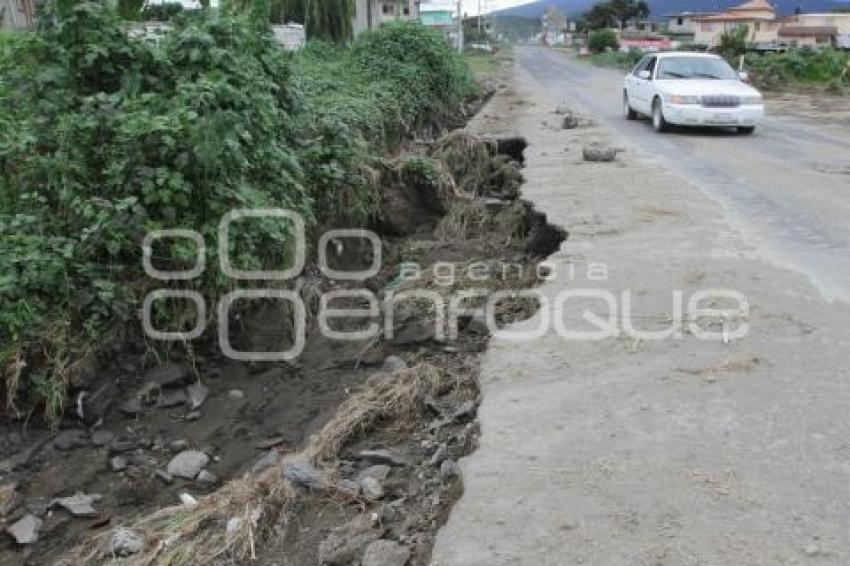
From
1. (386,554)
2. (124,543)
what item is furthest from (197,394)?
(386,554)

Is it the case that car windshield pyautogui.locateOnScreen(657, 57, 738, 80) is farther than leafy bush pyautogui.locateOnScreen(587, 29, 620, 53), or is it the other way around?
leafy bush pyautogui.locateOnScreen(587, 29, 620, 53)

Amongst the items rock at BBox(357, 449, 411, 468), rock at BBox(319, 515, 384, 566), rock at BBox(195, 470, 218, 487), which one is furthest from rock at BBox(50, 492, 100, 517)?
rock at BBox(319, 515, 384, 566)

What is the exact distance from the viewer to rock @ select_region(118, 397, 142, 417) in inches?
213

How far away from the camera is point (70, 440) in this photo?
16.8 feet

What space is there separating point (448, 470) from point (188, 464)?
6.60ft

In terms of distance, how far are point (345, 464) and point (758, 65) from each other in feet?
117

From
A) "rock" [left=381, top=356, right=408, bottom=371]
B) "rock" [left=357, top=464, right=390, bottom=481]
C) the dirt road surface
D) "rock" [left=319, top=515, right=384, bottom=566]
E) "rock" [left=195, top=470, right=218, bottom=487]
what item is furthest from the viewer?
"rock" [left=381, top=356, right=408, bottom=371]

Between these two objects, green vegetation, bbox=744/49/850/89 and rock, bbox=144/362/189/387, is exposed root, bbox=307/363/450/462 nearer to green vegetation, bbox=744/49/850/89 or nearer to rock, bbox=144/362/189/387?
rock, bbox=144/362/189/387

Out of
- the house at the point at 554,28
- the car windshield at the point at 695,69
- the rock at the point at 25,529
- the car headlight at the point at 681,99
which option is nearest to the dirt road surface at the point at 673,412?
the rock at the point at 25,529

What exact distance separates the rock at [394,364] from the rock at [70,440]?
203cm

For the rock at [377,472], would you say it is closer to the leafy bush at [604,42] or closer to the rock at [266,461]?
the rock at [266,461]

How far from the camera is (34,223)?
5512mm

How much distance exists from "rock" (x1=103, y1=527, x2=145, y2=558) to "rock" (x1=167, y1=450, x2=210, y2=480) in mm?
896

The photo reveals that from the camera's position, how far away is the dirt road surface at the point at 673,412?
3.02 meters
